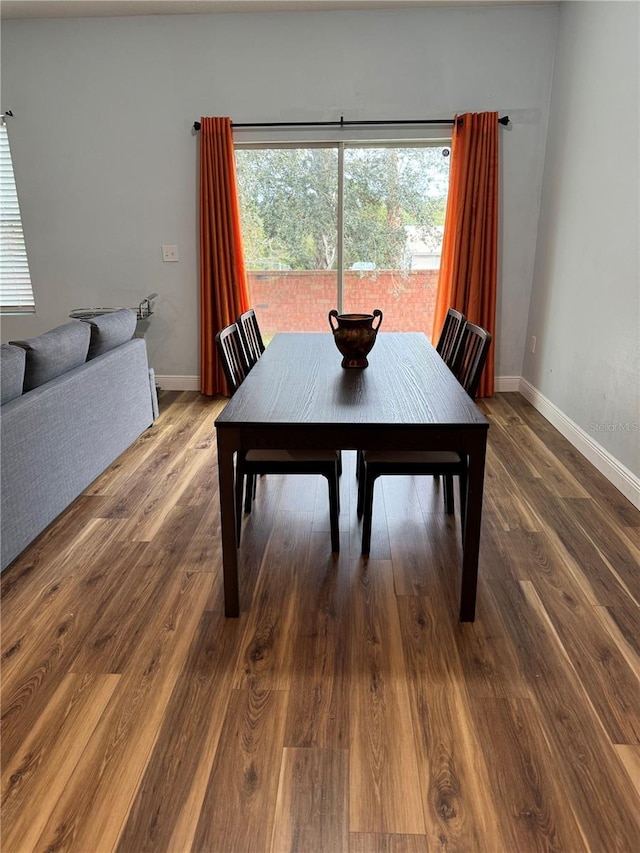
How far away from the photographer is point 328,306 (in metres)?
4.43

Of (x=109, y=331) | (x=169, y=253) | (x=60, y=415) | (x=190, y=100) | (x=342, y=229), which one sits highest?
(x=190, y=100)

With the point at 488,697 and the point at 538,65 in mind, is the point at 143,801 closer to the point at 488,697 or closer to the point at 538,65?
the point at 488,697

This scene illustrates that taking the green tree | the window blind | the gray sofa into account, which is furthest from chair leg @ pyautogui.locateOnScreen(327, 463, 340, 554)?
the window blind

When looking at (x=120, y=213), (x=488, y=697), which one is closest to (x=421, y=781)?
(x=488, y=697)

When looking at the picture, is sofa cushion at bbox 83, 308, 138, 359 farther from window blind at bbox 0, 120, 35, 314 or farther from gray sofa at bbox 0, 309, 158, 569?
window blind at bbox 0, 120, 35, 314

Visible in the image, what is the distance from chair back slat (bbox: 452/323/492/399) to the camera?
81.7 inches

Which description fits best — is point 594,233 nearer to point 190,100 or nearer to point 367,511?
point 367,511

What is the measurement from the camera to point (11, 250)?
15.0 ft

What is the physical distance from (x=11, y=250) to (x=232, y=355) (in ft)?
11.2

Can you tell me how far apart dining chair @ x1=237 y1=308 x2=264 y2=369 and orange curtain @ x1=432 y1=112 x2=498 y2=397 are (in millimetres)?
1935

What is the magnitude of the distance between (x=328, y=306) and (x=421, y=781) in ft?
12.0

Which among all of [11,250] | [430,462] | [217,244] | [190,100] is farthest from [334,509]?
[11,250]

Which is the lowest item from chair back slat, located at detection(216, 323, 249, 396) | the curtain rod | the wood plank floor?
the wood plank floor

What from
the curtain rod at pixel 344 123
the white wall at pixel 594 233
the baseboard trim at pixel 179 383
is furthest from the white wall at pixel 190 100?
the baseboard trim at pixel 179 383
